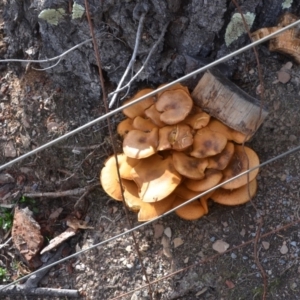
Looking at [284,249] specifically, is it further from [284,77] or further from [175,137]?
[284,77]

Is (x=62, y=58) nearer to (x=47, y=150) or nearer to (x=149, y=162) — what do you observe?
(x=47, y=150)

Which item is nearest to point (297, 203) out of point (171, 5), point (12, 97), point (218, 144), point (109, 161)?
point (218, 144)

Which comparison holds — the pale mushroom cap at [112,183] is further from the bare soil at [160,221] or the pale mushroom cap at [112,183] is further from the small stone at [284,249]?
the small stone at [284,249]

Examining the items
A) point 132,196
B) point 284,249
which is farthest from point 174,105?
point 284,249

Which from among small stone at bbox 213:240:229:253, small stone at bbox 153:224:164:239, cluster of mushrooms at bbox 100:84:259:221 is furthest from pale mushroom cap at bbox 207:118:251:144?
small stone at bbox 153:224:164:239

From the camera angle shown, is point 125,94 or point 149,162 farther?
point 125,94

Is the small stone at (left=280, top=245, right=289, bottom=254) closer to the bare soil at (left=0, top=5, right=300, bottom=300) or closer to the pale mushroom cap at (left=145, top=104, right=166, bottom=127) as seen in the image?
the bare soil at (left=0, top=5, right=300, bottom=300)

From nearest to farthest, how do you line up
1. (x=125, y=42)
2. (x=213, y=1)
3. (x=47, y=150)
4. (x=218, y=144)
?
(x=218, y=144)
(x=213, y=1)
(x=125, y=42)
(x=47, y=150)

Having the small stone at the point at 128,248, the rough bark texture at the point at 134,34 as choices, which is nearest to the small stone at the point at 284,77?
the rough bark texture at the point at 134,34
